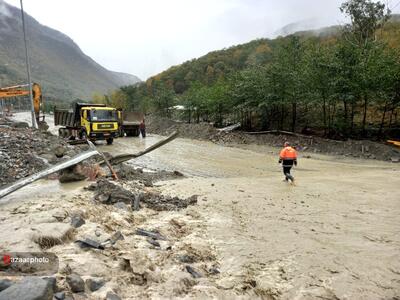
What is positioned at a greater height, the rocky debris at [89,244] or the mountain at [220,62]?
the mountain at [220,62]

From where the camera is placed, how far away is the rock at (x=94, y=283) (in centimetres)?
452

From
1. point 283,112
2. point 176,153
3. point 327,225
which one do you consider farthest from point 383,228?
point 283,112

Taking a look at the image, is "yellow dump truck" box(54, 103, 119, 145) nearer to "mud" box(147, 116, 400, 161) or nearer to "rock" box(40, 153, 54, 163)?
"mud" box(147, 116, 400, 161)

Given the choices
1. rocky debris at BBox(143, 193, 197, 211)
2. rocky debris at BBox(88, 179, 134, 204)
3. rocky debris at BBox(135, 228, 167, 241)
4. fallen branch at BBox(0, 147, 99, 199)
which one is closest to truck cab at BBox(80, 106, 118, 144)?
fallen branch at BBox(0, 147, 99, 199)

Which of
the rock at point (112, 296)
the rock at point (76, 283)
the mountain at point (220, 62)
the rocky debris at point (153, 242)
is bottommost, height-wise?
the rocky debris at point (153, 242)

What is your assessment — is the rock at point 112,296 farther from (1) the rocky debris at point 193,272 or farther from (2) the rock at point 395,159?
(2) the rock at point 395,159

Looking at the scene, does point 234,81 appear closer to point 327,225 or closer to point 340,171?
point 340,171

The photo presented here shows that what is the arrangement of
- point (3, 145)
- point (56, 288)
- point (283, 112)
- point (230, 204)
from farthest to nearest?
point (283, 112), point (3, 145), point (230, 204), point (56, 288)

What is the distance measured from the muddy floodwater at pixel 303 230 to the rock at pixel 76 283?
1.95 meters

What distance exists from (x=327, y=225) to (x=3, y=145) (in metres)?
13.2

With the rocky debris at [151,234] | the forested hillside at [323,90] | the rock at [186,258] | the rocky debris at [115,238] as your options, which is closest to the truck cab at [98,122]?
the forested hillside at [323,90]

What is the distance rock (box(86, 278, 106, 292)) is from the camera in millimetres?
4516

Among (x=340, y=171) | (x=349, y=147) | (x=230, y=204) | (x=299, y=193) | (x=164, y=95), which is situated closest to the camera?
(x=230, y=204)

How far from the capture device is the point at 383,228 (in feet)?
25.4
